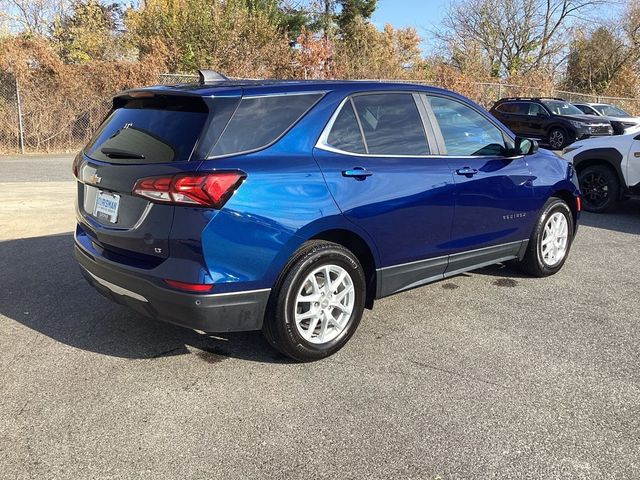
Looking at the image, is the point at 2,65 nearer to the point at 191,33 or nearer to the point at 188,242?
the point at 191,33

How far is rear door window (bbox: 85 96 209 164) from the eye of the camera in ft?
10.2

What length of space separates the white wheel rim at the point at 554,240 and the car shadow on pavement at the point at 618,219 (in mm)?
2674

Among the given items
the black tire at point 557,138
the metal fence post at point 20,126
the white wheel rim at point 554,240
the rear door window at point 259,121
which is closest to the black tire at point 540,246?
the white wheel rim at point 554,240

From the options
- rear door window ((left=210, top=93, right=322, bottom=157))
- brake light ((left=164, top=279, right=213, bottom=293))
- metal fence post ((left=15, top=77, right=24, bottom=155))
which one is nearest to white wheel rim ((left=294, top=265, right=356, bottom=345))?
brake light ((left=164, top=279, right=213, bottom=293))

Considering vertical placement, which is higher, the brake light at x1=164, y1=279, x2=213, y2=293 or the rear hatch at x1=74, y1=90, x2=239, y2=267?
the rear hatch at x1=74, y1=90, x2=239, y2=267

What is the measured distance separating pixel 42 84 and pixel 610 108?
19.9 meters

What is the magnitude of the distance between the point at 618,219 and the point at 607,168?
85cm

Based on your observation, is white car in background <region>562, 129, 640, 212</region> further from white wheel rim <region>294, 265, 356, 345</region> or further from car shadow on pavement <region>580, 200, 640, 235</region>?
white wheel rim <region>294, 265, 356, 345</region>

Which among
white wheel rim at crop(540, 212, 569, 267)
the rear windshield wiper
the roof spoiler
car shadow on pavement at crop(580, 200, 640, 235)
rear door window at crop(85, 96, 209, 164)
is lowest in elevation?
Result: car shadow on pavement at crop(580, 200, 640, 235)

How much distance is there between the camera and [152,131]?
10.9ft

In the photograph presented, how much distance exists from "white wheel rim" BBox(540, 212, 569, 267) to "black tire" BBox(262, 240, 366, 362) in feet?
8.23

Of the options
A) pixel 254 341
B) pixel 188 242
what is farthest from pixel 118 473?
pixel 254 341

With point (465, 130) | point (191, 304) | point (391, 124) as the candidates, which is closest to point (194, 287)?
point (191, 304)

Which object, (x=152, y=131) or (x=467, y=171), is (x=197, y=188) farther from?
(x=467, y=171)
